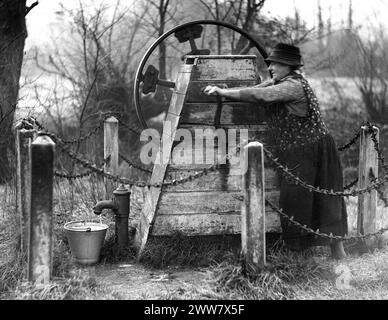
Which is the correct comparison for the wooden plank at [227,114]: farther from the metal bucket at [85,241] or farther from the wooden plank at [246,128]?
the metal bucket at [85,241]

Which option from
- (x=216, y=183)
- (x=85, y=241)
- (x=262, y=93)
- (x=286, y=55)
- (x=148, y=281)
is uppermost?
(x=286, y=55)

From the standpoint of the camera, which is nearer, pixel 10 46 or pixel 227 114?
pixel 227 114

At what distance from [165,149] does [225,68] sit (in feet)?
3.18

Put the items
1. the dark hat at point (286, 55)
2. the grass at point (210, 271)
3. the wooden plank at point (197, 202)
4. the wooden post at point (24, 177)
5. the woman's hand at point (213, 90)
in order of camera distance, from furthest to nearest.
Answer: the wooden plank at point (197, 202)
the dark hat at point (286, 55)
the woman's hand at point (213, 90)
the wooden post at point (24, 177)
the grass at point (210, 271)

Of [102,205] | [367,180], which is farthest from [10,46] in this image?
[367,180]

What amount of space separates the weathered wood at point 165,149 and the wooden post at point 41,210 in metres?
1.34

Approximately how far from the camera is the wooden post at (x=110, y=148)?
267 inches

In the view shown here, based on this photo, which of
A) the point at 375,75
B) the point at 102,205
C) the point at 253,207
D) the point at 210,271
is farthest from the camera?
the point at 375,75

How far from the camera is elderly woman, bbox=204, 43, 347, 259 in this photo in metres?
5.17

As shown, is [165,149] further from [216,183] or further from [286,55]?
[286,55]

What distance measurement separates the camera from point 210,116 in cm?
542

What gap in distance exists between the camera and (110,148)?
6.82 m

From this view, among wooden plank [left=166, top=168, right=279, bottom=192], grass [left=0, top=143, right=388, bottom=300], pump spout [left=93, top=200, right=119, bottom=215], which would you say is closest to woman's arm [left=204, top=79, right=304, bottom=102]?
wooden plank [left=166, top=168, right=279, bottom=192]

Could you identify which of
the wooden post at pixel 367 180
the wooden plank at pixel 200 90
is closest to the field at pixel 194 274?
the wooden post at pixel 367 180
